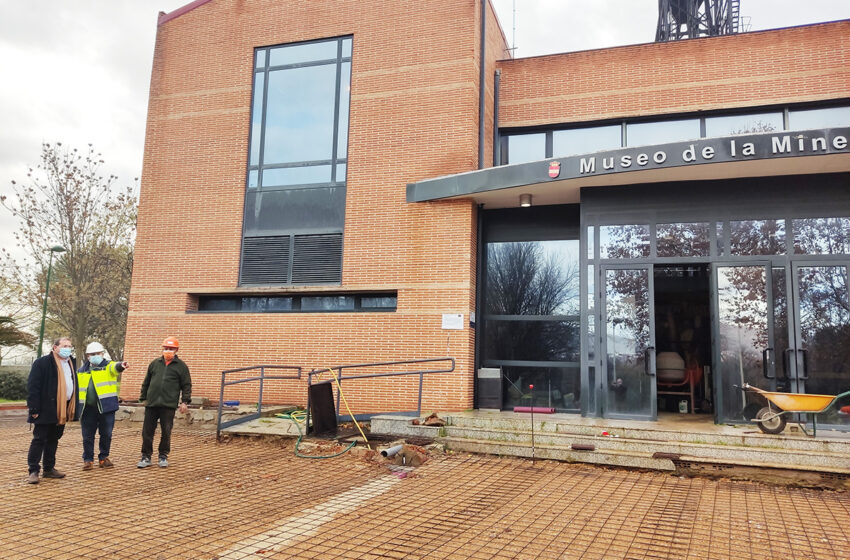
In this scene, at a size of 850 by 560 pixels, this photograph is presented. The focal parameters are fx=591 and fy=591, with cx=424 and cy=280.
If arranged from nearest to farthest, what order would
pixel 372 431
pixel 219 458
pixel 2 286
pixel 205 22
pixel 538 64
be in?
pixel 219 458, pixel 372 431, pixel 538 64, pixel 205 22, pixel 2 286

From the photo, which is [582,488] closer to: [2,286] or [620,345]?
[620,345]

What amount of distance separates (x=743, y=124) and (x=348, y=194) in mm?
7932

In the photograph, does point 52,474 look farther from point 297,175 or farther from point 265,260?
point 297,175

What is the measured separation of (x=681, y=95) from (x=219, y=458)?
35.0ft

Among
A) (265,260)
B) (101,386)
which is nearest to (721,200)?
(265,260)

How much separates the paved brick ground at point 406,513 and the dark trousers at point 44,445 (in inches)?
10.4

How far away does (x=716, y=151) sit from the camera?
29.9 feet

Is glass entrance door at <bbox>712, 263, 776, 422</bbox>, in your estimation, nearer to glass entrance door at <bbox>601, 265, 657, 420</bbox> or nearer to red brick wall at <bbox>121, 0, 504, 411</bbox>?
glass entrance door at <bbox>601, 265, 657, 420</bbox>

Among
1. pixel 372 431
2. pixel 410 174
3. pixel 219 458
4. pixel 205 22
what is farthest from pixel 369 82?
pixel 219 458

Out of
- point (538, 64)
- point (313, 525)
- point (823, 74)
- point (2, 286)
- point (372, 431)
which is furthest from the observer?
point (2, 286)

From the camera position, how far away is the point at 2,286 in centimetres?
2481

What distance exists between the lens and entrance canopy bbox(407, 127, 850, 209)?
880 cm

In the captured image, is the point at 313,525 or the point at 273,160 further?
the point at 273,160

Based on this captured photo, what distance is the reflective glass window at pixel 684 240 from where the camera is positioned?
9.96m
